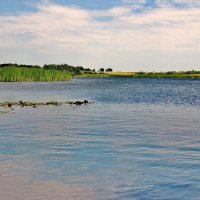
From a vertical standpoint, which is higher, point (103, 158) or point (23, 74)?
point (23, 74)

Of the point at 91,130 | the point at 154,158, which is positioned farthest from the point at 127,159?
the point at 91,130

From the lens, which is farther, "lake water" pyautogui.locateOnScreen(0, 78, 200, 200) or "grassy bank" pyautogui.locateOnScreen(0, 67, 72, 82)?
"grassy bank" pyautogui.locateOnScreen(0, 67, 72, 82)

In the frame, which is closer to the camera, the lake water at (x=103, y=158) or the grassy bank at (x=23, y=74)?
the lake water at (x=103, y=158)

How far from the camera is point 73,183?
550 inches

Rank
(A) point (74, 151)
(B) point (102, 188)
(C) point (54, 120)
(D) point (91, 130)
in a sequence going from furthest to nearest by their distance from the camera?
(C) point (54, 120) < (D) point (91, 130) < (A) point (74, 151) < (B) point (102, 188)

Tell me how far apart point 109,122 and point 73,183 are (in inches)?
722

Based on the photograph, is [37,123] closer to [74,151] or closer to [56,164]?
[74,151]

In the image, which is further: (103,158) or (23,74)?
(23,74)

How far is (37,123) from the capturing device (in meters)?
31.6

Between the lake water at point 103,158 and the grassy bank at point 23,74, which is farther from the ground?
the grassy bank at point 23,74

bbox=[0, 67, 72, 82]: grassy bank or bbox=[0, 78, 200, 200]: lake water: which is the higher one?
bbox=[0, 67, 72, 82]: grassy bank

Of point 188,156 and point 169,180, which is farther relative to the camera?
→ point 188,156

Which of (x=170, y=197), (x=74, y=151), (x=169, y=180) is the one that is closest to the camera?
(x=170, y=197)

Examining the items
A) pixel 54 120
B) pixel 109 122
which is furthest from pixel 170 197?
pixel 54 120
